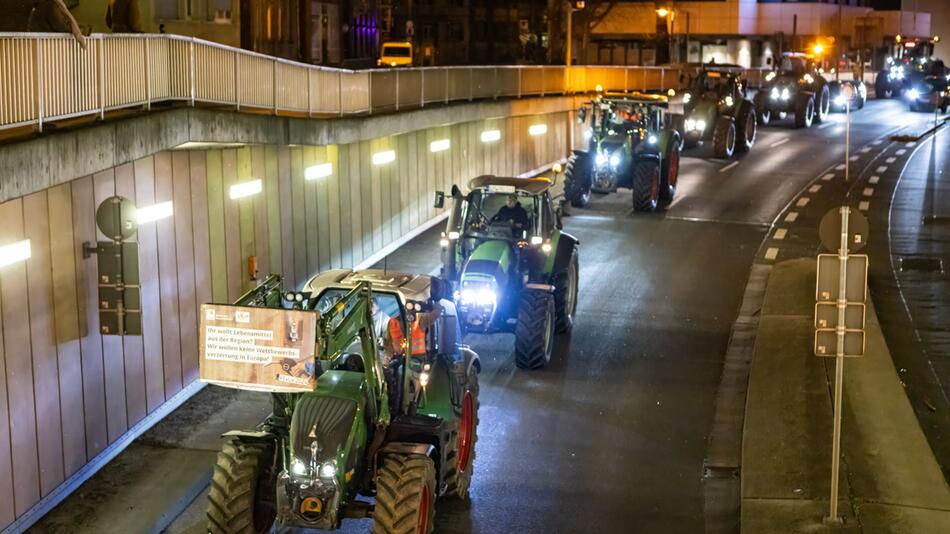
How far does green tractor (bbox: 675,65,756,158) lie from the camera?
39688mm

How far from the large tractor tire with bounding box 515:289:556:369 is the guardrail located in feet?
16.5

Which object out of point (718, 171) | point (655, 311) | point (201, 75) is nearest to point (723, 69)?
point (718, 171)

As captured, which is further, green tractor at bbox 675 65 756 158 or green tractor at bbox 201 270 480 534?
green tractor at bbox 675 65 756 158

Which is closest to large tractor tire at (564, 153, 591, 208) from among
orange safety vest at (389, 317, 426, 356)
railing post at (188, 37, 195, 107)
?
railing post at (188, 37, 195, 107)

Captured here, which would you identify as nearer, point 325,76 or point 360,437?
point 360,437

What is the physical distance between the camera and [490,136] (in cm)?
3244

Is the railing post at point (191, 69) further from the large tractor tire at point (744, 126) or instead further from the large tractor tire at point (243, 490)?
the large tractor tire at point (744, 126)

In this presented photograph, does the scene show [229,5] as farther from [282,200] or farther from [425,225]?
[282,200]

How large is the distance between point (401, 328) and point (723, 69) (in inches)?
1254

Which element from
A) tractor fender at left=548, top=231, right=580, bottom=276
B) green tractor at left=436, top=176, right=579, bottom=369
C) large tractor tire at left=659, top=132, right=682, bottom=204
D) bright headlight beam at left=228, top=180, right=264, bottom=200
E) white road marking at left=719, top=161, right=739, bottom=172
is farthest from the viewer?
white road marking at left=719, top=161, right=739, bottom=172

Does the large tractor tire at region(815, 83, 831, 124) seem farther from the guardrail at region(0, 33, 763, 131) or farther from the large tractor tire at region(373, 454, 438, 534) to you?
the large tractor tire at region(373, 454, 438, 534)

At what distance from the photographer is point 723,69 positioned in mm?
41375

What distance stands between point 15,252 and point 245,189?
6.59 metres

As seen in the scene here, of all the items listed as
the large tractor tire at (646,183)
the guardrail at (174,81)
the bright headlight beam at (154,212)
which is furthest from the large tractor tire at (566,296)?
the large tractor tire at (646,183)
